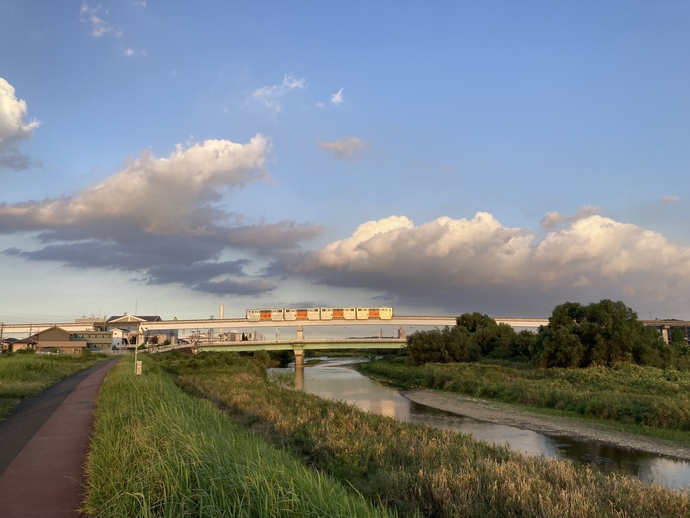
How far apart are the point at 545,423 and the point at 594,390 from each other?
9183 millimetres

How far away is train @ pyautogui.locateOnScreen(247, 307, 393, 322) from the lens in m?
97.2

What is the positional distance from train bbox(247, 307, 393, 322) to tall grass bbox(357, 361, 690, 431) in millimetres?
39304

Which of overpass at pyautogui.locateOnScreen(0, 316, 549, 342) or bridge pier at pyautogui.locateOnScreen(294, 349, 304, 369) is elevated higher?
overpass at pyautogui.locateOnScreen(0, 316, 549, 342)

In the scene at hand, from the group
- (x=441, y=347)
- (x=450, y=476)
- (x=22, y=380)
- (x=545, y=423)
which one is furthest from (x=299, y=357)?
(x=450, y=476)

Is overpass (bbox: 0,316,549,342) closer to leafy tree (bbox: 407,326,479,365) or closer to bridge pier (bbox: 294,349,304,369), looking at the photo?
bridge pier (bbox: 294,349,304,369)

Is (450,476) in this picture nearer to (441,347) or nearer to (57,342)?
(441,347)

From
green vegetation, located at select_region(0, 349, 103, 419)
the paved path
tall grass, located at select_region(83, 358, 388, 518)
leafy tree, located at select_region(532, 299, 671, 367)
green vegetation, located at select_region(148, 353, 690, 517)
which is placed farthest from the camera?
leafy tree, located at select_region(532, 299, 671, 367)

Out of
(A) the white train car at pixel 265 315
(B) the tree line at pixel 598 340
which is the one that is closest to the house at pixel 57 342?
(A) the white train car at pixel 265 315

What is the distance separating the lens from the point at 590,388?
1406 inches

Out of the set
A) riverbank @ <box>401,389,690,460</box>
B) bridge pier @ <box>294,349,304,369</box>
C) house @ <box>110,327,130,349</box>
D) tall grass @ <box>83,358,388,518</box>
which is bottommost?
bridge pier @ <box>294,349,304,369</box>

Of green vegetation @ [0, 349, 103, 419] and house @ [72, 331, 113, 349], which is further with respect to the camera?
house @ [72, 331, 113, 349]

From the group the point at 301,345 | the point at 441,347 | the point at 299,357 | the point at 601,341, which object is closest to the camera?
the point at 601,341

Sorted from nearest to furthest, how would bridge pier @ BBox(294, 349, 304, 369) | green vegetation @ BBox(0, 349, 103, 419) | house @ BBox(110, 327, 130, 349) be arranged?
green vegetation @ BBox(0, 349, 103, 419) < bridge pier @ BBox(294, 349, 304, 369) < house @ BBox(110, 327, 130, 349)

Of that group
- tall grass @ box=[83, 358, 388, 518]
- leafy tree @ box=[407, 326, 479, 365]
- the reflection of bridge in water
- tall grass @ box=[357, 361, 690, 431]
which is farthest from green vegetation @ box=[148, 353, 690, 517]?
the reflection of bridge in water
